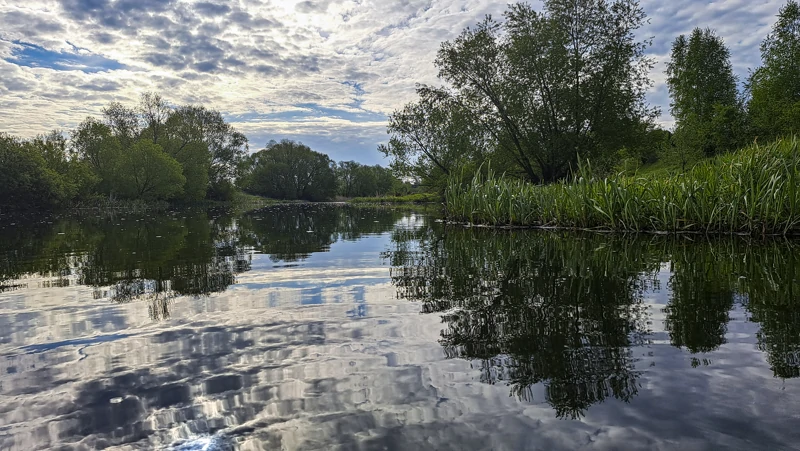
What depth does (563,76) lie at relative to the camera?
2416cm

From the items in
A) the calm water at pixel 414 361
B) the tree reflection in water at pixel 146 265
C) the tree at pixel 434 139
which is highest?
the tree at pixel 434 139

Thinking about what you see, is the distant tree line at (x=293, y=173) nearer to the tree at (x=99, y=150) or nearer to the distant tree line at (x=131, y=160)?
the distant tree line at (x=131, y=160)

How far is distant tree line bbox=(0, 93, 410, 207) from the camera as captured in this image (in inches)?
1748

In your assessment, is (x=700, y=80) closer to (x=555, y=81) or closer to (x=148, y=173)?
(x=555, y=81)

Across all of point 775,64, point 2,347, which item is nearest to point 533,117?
point 2,347

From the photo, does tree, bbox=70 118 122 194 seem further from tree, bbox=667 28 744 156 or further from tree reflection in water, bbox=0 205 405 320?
tree, bbox=667 28 744 156

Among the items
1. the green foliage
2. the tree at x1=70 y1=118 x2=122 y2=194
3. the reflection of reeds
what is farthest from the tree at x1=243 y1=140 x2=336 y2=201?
the reflection of reeds

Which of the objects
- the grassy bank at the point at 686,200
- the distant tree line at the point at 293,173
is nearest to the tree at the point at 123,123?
the distant tree line at the point at 293,173

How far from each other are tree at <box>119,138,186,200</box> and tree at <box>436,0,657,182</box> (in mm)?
39053

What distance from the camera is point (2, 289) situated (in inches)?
226

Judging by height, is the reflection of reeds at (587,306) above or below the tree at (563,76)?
below

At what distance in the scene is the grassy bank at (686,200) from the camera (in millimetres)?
8570

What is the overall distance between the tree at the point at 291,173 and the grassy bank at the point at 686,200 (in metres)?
92.9

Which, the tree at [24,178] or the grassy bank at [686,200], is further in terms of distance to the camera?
the tree at [24,178]
